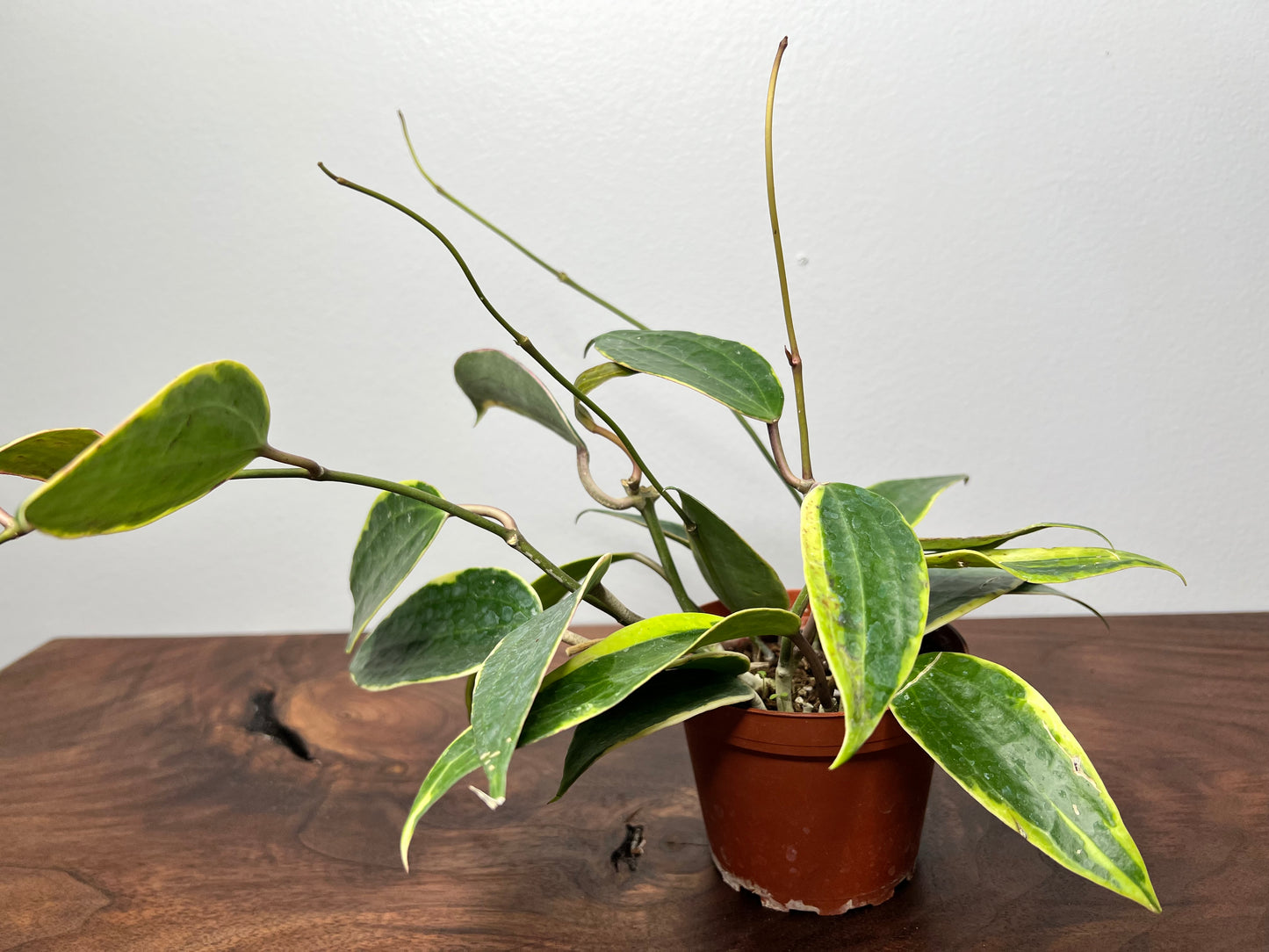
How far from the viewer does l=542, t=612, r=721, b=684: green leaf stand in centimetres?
45

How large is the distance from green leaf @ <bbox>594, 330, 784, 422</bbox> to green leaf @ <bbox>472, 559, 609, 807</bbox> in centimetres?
11

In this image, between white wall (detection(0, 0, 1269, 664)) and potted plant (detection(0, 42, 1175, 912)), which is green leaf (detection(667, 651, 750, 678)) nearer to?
potted plant (detection(0, 42, 1175, 912))

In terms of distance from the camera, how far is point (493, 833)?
23.9 inches

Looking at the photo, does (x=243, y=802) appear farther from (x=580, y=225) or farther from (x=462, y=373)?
(x=580, y=225)

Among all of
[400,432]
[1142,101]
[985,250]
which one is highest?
[1142,101]

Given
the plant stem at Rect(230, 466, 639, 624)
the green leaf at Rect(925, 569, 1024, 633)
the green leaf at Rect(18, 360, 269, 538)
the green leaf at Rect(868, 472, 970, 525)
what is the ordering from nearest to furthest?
the green leaf at Rect(18, 360, 269, 538) < the plant stem at Rect(230, 466, 639, 624) < the green leaf at Rect(925, 569, 1024, 633) < the green leaf at Rect(868, 472, 970, 525)

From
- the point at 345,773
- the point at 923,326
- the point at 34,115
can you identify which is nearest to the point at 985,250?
the point at 923,326

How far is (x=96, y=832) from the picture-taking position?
0.62 meters

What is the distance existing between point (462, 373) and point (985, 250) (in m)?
0.62

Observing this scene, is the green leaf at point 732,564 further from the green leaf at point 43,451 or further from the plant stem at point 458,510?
the green leaf at point 43,451

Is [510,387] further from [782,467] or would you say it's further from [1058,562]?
[1058,562]

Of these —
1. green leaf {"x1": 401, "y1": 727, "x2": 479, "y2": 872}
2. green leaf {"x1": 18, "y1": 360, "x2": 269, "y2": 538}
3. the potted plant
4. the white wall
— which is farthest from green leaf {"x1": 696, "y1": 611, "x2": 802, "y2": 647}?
the white wall

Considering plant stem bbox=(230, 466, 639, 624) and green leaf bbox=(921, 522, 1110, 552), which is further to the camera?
green leaf bbox=(921, 522, 1110, 552)

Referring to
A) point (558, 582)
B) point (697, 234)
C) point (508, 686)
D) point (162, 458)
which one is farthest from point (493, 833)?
point (697, 234)
